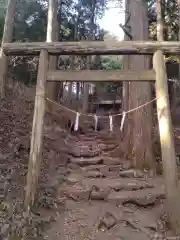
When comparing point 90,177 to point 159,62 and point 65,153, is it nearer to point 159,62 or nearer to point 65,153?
point 65,153

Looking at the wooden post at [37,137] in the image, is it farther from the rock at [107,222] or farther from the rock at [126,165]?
the rock at [126,165]

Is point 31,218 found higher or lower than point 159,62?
lower

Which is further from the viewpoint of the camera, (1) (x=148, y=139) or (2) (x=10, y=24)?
(2) (x=10, y=24)

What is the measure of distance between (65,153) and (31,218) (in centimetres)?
455

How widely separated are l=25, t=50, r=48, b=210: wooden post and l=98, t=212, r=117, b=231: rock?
4.47 ft

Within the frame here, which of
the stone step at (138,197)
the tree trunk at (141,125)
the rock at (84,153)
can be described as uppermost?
the tree trunk at (141,125)

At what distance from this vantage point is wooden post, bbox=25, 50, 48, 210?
17.2 feet

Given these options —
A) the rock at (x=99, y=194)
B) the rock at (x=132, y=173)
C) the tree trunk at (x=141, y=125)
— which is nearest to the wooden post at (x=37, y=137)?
the rock at (x=99, y=194)

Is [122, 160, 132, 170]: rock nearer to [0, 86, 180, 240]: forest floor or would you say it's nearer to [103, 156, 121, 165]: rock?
[0, 86, 180, 240]: forest floor

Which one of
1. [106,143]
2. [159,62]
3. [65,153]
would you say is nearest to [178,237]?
[159,62]

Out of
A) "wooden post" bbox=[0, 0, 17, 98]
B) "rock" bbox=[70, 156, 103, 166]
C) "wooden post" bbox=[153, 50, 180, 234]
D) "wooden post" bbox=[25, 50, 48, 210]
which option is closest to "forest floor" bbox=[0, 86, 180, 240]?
"rock" bbox=[70, 156, 103, 166]

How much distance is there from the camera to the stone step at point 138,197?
20.4 ft

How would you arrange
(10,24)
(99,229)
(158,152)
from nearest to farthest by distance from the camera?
1. (99,229)
2. (158,152)
3. (10,24)

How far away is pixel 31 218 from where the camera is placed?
4840 mm
